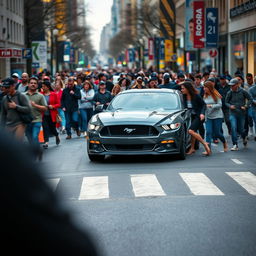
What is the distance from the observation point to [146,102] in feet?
51.6

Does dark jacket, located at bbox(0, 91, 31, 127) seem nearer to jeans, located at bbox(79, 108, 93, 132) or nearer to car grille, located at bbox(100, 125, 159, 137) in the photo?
car grille, located at bbox(100, 125, 159, 137)

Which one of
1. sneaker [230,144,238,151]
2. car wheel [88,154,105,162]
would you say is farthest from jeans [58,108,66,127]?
car wheel [88,154,105,162]

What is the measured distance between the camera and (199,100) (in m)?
16.1

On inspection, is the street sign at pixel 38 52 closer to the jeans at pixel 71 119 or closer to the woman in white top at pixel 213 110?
the jeans at pixel 71 119

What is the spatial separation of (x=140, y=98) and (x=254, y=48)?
3155 cm

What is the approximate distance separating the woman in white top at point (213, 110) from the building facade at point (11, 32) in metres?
37.8

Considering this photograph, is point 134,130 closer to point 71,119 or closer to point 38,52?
point 71,119

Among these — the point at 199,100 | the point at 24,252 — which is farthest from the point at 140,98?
the point at 24,252

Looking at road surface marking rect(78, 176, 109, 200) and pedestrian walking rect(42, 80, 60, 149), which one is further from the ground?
pedestrian walking rect(42, 80, 60, 149)

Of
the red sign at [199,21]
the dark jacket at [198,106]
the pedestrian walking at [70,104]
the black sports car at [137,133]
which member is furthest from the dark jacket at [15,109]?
the red sign at [199,21]

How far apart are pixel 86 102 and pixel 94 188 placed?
11597 mm

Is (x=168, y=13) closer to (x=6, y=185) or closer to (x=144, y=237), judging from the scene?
(x=144, y=237)

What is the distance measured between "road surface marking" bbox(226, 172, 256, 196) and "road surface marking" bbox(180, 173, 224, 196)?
46cm

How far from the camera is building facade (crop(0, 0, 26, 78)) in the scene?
58.6 metres
